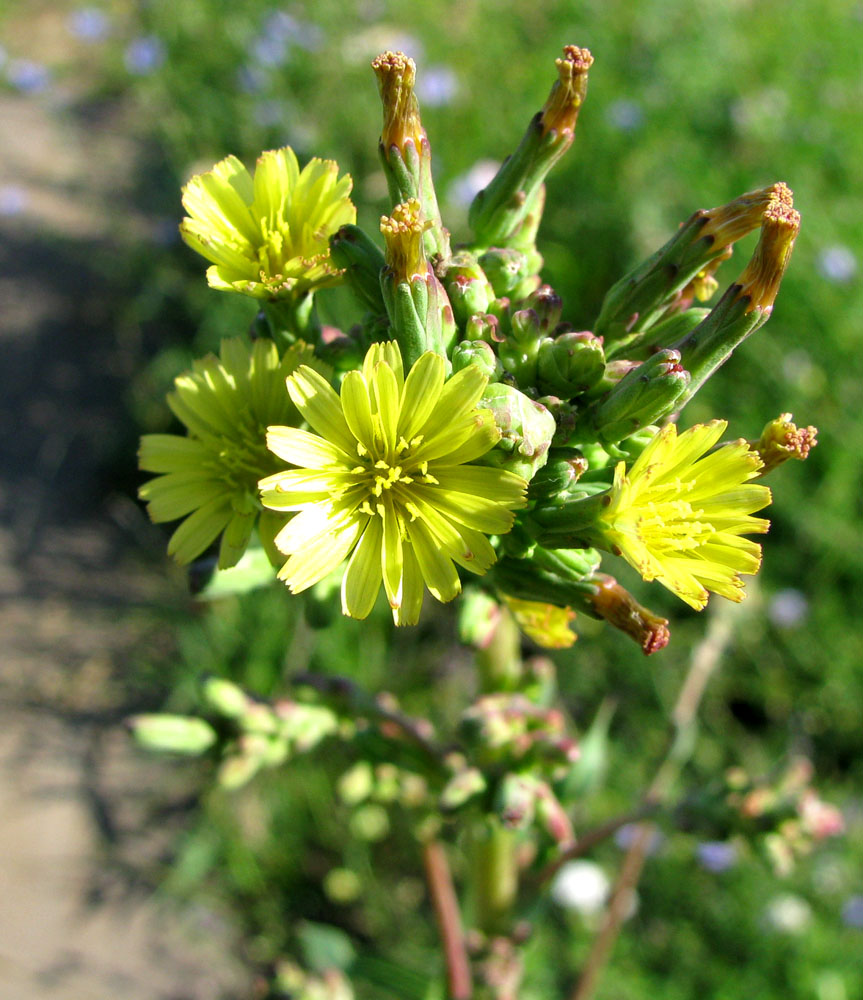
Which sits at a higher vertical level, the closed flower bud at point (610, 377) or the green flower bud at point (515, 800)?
the closed flower bud at point (610, 377)

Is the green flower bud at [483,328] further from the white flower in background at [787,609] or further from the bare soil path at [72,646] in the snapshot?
the bare soil path at [72,646]

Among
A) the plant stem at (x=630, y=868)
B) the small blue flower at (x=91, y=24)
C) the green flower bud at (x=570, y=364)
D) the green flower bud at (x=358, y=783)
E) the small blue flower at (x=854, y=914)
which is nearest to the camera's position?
the green flower bud at (x=570, y=364)

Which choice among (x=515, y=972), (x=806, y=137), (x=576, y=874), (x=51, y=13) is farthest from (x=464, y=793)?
(x=51, y=13)

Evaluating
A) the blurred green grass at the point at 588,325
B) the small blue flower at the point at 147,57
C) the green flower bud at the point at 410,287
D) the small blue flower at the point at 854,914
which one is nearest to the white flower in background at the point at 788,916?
the blurred green grass at the point at 588,325

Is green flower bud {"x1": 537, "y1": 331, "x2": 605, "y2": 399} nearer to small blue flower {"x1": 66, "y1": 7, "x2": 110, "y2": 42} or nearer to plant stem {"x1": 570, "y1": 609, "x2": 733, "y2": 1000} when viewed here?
plant stem {"x1": 570, "y1": 609, "x2": 733, "y2": 1000}

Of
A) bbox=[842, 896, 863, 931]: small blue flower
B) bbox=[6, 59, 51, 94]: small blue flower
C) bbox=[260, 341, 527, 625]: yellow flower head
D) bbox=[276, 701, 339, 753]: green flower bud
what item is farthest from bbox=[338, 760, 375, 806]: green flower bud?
bbox=[6, 59, 51, 94]: small blue flower

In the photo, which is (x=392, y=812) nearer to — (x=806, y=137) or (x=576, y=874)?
(x=576, y=874)
